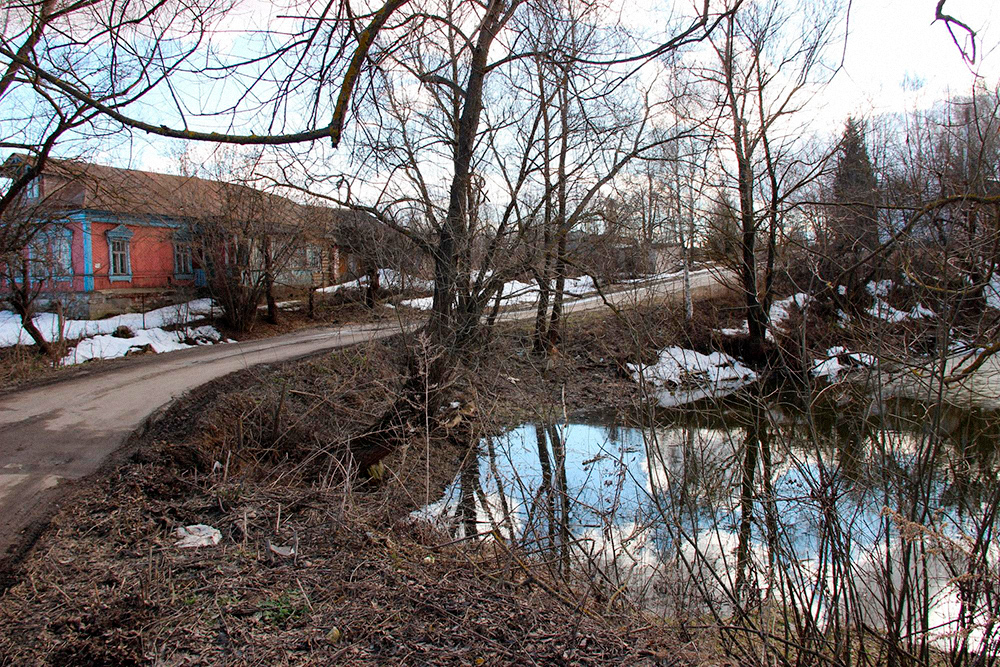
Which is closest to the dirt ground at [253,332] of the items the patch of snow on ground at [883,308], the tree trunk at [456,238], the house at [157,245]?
the house at [157,245]

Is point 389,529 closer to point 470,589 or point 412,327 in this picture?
point 470,589

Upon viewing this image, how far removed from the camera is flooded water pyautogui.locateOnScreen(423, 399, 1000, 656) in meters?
3.58

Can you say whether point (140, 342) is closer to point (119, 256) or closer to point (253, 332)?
point (253, 332)

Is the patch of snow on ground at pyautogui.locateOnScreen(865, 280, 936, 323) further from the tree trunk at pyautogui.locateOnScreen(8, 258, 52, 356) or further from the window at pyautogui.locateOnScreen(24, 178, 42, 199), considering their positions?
the tree trunk at pyautogui.locateOnScreen(8, 258, 52, 356)

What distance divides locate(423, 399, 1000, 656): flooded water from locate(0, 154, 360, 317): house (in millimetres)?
12054

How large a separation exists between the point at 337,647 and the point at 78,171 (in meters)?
7.90

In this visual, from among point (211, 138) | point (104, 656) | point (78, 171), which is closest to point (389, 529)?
point (104, 656)

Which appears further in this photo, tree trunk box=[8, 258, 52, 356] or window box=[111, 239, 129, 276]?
window box=[111, 239, 129, 276]

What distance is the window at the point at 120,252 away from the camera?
23.6 meters

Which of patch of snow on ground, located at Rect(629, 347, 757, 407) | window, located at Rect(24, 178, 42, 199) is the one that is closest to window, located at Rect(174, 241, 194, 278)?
window, located at Rect(24, 178, 42, 199)

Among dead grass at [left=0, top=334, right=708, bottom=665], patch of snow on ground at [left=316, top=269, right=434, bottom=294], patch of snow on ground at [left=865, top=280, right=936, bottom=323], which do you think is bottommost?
dead grass at [left=0, top=334, right=708, bottom=665]

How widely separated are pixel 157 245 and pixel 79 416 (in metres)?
18.1

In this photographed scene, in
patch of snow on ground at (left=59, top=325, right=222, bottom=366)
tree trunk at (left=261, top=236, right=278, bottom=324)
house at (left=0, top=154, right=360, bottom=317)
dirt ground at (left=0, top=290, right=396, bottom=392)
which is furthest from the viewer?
tree trunk at (left=261, top=236, right=278, bottom=324)

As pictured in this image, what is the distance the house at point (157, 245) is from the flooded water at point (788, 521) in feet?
39.5
